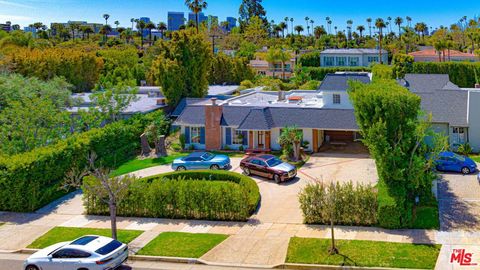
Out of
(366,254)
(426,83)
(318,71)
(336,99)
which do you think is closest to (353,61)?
(318,71)

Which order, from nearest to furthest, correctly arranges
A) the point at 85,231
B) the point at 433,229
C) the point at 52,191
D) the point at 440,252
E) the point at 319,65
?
the point at 440,252, the point at 433,229, the point at 85,231, the point at 52,191, the point at 319,65

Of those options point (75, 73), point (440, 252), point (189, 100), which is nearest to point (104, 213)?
point (440, 252)

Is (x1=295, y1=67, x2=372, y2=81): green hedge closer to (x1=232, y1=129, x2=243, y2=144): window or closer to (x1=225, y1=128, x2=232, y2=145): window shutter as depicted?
(x1=225, y1=128, x2=232, y2=145): window shutter

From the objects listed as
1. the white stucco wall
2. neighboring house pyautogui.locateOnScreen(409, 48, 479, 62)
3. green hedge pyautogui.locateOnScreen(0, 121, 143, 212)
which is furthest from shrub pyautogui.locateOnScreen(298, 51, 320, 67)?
green hedge pyautogui.locateOnScreen(0, 121, 143, 212)

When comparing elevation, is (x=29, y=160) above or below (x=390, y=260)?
above

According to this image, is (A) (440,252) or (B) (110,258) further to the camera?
(A) (440,252)

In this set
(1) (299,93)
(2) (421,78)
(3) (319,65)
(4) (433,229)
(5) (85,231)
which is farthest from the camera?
(3) (319,65)

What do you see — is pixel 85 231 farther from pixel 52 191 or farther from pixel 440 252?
pixel 440 252
